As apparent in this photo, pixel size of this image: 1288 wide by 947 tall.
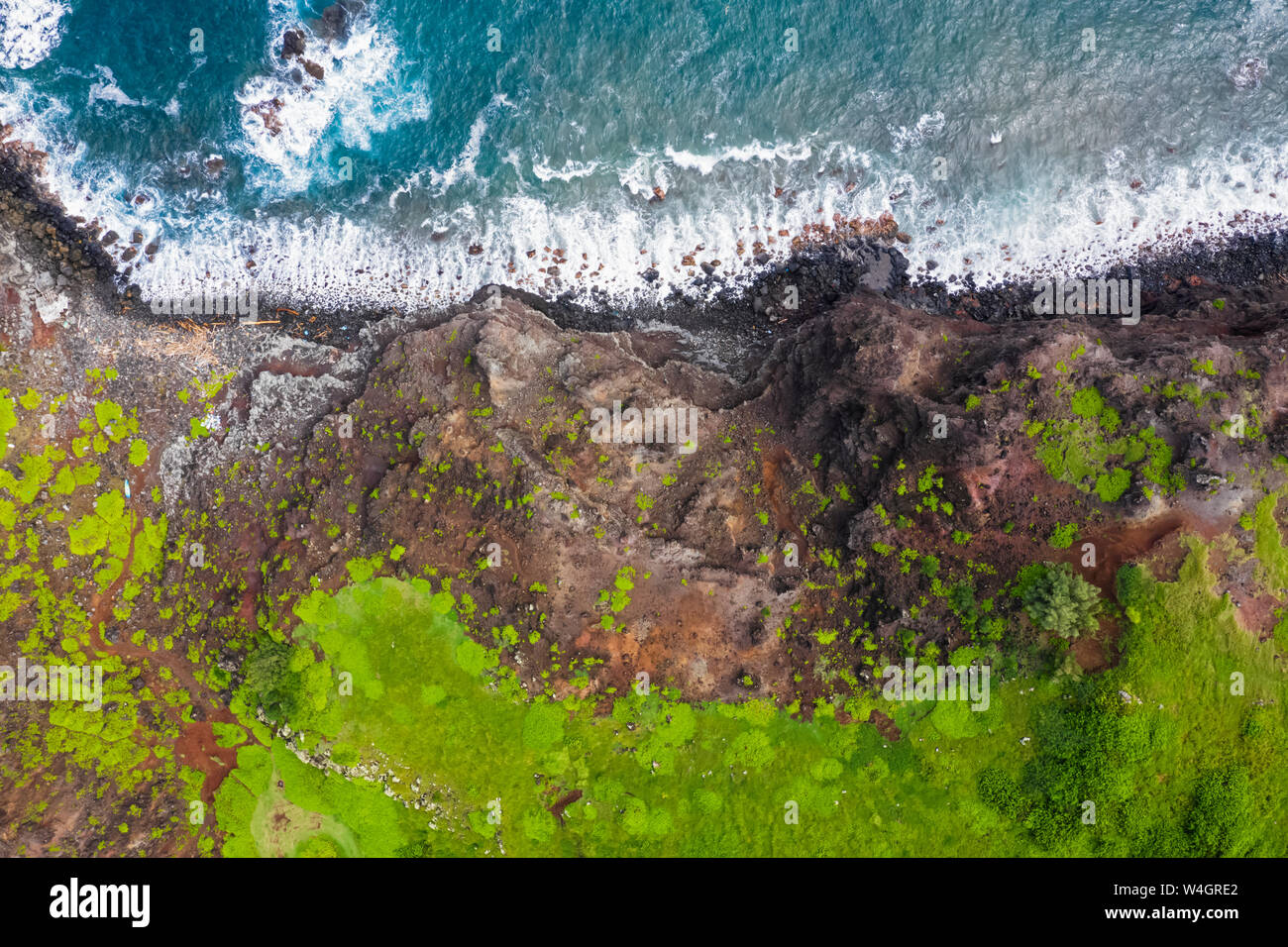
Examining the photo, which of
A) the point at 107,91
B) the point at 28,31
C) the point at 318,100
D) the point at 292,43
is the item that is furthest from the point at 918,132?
the point at 28,31

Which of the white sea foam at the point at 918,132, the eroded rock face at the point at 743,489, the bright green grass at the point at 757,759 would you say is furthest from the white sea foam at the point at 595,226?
the bright green grass at the point at 757,759

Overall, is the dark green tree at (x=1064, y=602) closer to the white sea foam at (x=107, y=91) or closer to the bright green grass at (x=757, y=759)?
the bright green grass at (x=757, y=759)

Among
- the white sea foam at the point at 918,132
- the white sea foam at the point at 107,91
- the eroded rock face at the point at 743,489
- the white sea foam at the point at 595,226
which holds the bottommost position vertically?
the eroded rock face at the point at 743,489

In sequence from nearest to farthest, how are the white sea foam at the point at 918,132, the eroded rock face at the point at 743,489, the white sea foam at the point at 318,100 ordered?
the eroded rock face at the point at 743,489, the white sea foam at the point at 318,100, the white sea foam at the point at 918,132

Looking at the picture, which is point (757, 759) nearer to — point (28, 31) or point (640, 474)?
point (640, 474)

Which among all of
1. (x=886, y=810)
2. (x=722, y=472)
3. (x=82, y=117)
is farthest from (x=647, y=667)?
(x=82, y=117)

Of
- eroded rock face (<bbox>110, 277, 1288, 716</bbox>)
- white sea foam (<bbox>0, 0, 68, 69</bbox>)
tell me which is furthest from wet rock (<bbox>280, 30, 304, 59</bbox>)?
eroded rock face (<bbox>110, 277, 1288, 716</bbox>)
